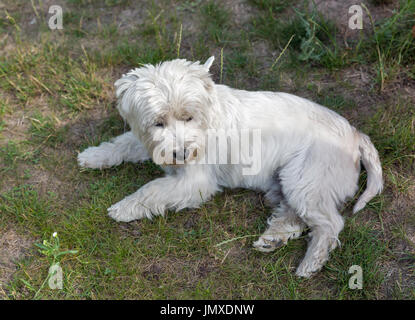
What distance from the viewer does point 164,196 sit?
3.61 metres

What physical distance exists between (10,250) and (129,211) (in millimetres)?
1072

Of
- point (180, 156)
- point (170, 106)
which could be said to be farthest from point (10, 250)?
point (170, 106)

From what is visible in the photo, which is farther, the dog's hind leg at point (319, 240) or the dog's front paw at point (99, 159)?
the dog's front paw at point (99, 159)

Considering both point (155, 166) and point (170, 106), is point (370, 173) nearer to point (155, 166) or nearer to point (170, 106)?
point (170, 106)

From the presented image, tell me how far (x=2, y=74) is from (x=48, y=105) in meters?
0.75

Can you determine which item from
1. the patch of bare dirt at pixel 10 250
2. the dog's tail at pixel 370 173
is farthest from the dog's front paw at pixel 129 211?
the dog's tail at pixel 370 173

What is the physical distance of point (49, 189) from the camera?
3986 millimetres

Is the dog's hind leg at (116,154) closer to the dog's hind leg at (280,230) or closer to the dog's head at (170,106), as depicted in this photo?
the dog's head at (170,106)

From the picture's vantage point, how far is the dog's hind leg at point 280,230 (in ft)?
11.4

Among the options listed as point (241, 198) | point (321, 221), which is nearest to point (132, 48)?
point (241, 198)

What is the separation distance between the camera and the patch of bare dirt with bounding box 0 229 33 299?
342cm

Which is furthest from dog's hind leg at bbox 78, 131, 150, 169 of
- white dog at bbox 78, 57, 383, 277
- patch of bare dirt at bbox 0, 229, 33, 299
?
patch of bare dirt at bbox 0, 229, 33, 299

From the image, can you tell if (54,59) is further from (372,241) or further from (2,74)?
(372,241)

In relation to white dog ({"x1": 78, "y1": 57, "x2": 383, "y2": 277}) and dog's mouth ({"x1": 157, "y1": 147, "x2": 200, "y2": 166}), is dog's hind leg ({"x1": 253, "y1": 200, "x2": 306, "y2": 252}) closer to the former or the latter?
white dog ({"x1": 78, "y1": 57, "x2": 383, "y2": 277})
